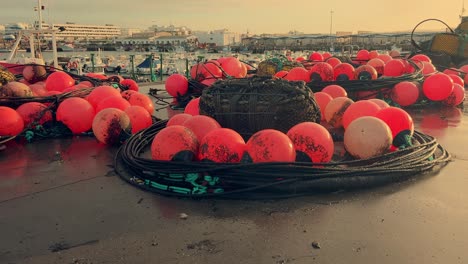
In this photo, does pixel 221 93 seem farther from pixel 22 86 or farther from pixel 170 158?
pixel 22 86

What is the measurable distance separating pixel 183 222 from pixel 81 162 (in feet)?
9.32

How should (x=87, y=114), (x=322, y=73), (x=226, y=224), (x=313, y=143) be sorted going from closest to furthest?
(x=226, y=224), (x=313, y=143), (x=87, y=114), (x=322, y=73)

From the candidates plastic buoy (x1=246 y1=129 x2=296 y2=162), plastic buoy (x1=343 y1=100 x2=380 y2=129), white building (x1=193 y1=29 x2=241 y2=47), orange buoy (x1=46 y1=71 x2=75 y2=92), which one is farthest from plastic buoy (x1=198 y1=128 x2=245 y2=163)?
white building (x1=193 y1=29 x2=241 y2=47)

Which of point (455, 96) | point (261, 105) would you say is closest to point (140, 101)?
point (261, 105)

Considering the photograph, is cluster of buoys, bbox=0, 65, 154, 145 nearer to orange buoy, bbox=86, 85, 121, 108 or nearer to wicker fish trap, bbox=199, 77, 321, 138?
orange buoy, bbox=86, 85, 121, 108

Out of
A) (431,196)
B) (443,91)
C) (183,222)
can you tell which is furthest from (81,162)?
(443,91)

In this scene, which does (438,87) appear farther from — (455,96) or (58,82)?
(58,82)

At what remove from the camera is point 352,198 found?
438cm

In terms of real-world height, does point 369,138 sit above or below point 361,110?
below

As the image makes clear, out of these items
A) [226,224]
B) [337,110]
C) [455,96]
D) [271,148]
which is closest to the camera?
[226,224]

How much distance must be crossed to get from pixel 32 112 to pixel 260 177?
5.22 m

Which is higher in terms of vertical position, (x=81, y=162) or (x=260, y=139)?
(x=260, y=139)

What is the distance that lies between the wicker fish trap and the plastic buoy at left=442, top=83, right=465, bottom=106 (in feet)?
20.0

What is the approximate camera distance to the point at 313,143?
15.9 feet
